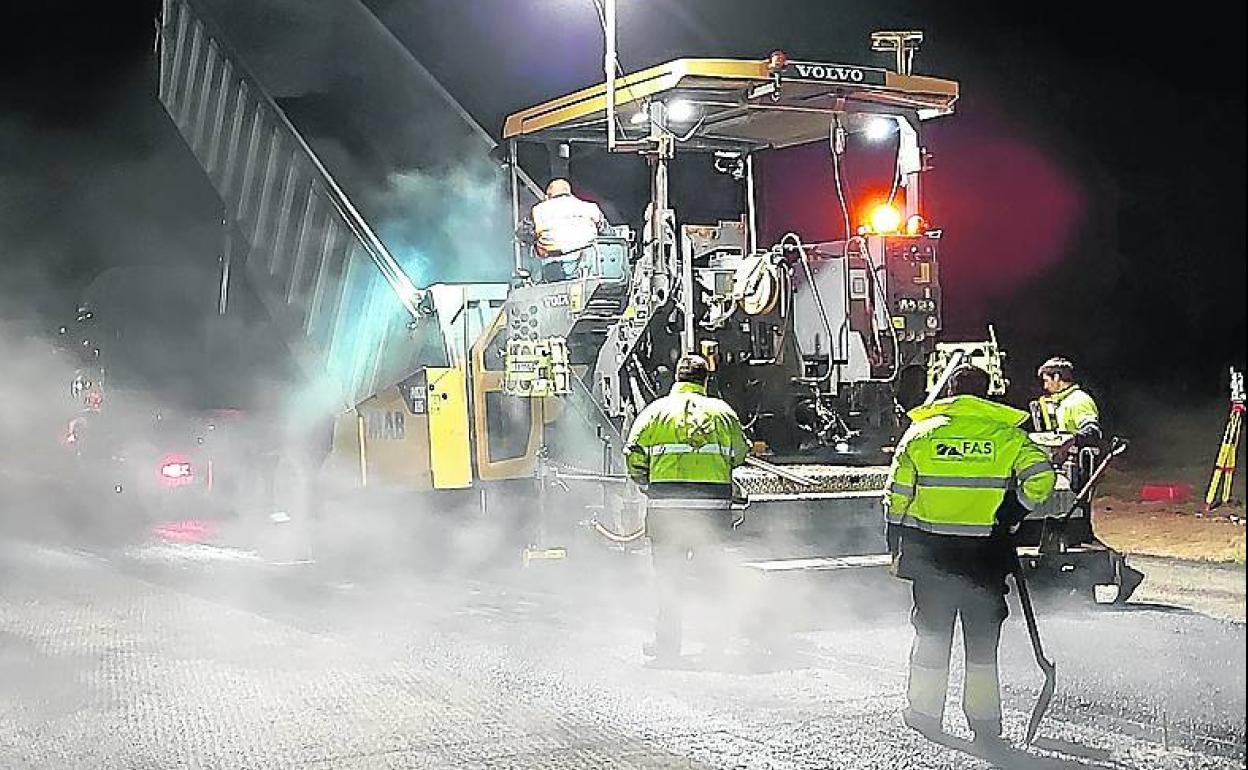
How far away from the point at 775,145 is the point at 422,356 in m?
2.80

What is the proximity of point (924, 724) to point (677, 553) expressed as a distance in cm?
179

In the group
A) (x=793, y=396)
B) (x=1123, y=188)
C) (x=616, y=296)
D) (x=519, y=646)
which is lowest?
(x=519, y=646)

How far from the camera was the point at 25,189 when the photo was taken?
12242mm

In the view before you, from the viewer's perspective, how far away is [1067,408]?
9.17 metres

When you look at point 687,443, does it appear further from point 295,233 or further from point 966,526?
point 295,233

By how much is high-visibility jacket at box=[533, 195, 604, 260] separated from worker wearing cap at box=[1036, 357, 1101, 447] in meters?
3.02

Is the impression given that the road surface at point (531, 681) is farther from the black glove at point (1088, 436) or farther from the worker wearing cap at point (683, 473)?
the black glove at point (1088, 436)

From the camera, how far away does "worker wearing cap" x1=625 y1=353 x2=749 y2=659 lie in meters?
7.22

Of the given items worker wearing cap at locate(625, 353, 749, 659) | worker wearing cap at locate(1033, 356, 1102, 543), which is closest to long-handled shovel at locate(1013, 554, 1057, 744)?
worker wearing cap at locate(625, 353, 749, 659)

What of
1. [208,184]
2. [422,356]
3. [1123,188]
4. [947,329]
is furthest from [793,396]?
[947,329]

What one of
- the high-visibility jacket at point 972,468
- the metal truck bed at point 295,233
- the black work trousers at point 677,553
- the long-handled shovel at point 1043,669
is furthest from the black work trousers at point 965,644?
the metal truck bed at point 295,233

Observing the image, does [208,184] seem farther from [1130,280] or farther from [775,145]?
[1130,280]

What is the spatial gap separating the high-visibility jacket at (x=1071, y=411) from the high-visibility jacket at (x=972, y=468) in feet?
11.5

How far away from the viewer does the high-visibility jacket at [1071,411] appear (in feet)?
29.6
